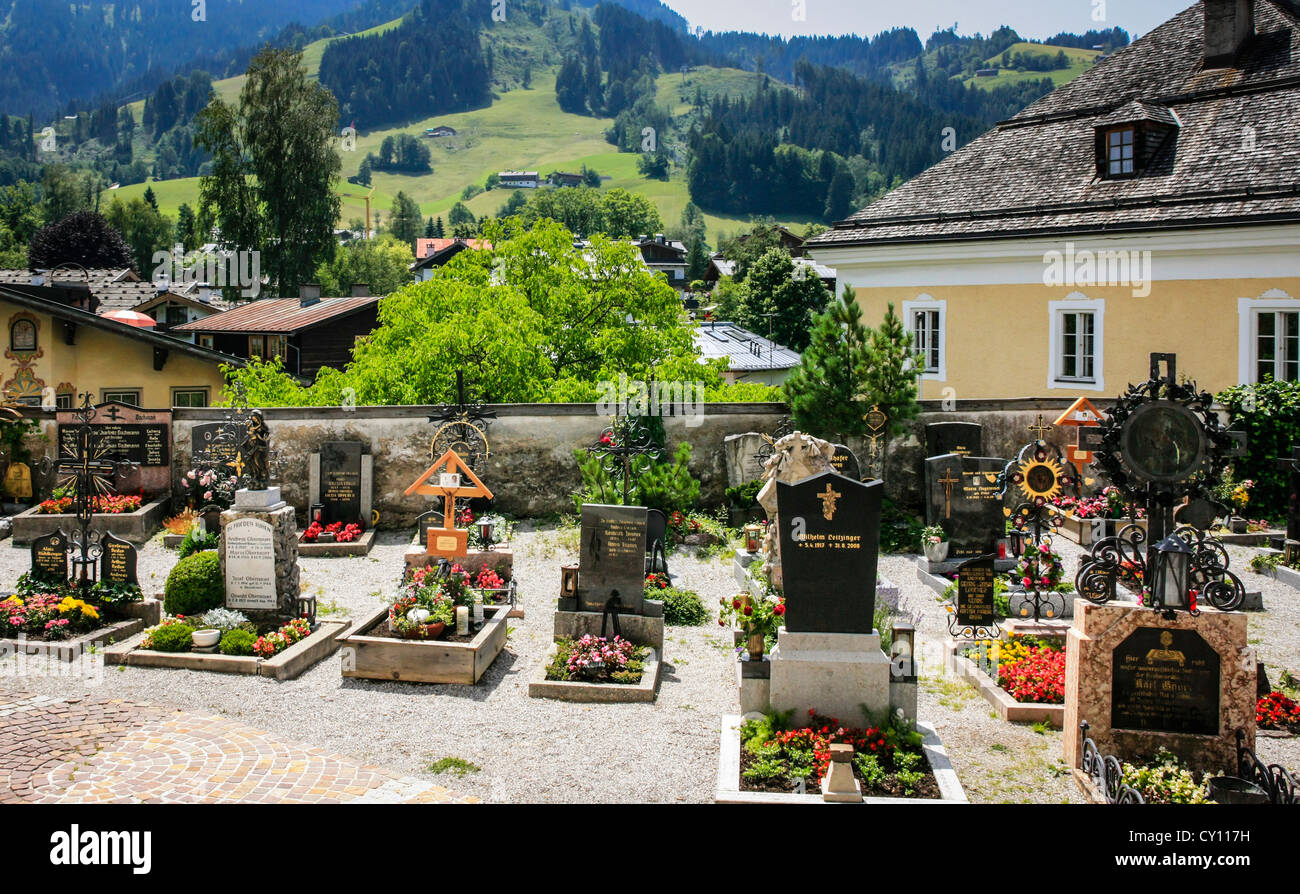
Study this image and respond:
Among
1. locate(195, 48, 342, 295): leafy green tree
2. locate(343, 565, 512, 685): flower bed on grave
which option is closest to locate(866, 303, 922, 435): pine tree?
locate(343, 565, 512, 685): flower bed on grave

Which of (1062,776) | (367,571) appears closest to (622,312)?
(367,571)

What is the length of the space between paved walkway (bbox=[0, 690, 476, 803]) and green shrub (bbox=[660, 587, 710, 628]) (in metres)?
5.77

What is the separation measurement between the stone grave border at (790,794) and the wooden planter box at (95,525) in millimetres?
13335

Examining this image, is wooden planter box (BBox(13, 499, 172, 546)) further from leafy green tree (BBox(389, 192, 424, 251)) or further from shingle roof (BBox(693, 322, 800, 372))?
leafy green tree (BBox(389, 192, 424, 251))

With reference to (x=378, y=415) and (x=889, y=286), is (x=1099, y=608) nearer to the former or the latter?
(x=378, y=415)

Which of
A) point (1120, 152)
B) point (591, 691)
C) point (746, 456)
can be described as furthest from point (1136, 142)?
point (591, 691)

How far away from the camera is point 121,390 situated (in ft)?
98.3

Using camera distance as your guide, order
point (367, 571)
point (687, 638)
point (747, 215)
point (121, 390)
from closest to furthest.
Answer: point (687, 638) → point (367, 571) → point (121, 390) → point (747, 215)

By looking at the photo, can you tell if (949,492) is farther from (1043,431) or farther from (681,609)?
(681,609)

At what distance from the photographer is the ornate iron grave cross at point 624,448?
1749 cm

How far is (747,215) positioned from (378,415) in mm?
146144

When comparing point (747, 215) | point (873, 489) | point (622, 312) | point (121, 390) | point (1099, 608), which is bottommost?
point (1099, 608)

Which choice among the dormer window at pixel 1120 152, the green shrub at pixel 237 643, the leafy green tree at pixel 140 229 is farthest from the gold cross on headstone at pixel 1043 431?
the leafy green tree at pixel 140 229

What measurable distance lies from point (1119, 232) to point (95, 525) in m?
21.1
